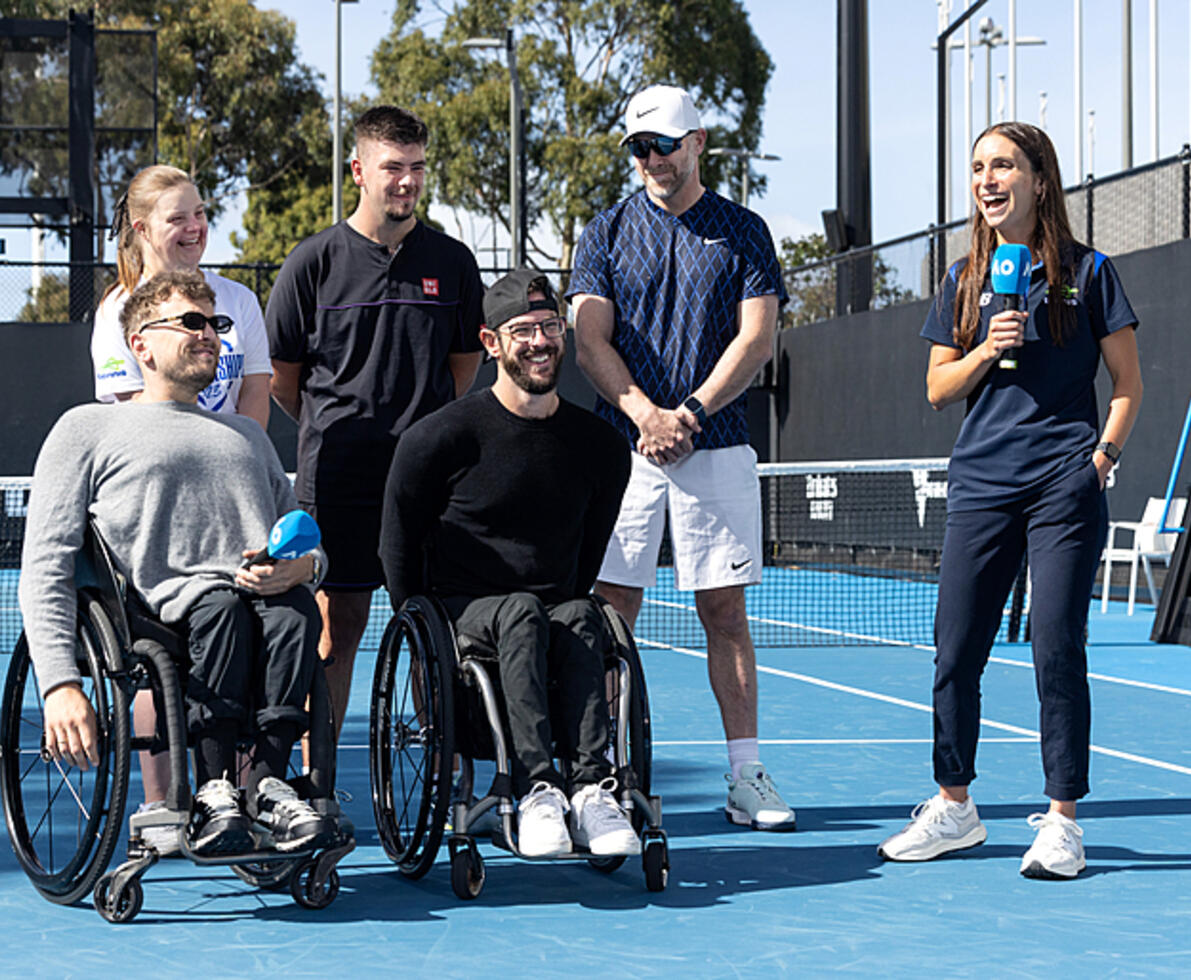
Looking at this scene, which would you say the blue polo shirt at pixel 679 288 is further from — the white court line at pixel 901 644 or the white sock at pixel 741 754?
the white court line at pixel 901 644

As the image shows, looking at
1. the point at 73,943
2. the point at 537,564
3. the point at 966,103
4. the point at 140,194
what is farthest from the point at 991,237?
the point at 966,103

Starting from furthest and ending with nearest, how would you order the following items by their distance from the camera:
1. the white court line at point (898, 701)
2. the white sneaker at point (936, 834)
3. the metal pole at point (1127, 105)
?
the metal pole at point (1127, 105) < the white court line at point (898, 701) < the white sneaker at point (936, 834)

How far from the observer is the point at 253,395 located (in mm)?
4629

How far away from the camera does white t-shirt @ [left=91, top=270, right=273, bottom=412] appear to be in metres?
4.49

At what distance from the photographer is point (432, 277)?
4801 mm

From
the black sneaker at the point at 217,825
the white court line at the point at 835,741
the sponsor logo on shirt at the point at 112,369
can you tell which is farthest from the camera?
the white court line at the point at 835,741

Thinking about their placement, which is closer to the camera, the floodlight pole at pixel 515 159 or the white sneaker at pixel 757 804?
the white sneaker at pixel 757 804

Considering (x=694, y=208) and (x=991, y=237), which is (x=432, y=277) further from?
(x=991, y=237)

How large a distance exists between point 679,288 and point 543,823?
1.76 metres

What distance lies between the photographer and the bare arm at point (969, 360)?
4168 millimetres

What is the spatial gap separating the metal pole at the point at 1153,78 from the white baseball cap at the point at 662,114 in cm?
1727

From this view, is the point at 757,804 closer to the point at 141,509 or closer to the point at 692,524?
the point at 692,524

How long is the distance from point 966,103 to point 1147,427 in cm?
1600

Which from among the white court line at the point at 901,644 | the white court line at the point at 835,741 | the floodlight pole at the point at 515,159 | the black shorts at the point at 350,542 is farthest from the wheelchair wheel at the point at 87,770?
the floodlight pole at the point at 515,159
